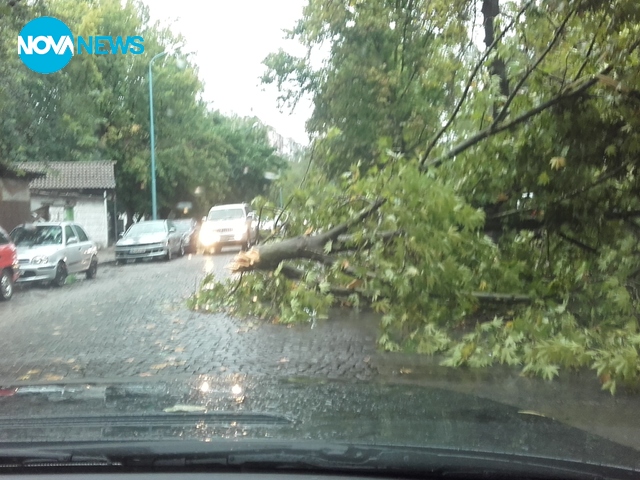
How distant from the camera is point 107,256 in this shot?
25859 millimetres

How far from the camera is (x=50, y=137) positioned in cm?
1919

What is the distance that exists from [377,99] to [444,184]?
5.20m

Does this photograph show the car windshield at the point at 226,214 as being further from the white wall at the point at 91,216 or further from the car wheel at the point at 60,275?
the white wall at the point at 91,216

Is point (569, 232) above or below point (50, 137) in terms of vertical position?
below

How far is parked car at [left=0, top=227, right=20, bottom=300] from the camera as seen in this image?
14844 mm

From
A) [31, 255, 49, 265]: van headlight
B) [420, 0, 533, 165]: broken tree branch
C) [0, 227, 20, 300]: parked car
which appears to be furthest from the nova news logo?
[420, 0, 533, 165]: broken tree branch

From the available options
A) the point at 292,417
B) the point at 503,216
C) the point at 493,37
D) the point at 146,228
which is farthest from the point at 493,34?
the point at 146,228

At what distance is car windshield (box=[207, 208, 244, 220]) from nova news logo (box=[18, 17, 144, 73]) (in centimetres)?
537

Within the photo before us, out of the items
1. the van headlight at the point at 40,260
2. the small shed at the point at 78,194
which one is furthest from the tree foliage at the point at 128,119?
the van headlight at the point at 40,260

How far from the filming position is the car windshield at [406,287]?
11.9 ft

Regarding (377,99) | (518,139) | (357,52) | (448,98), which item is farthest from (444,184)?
(357,52)

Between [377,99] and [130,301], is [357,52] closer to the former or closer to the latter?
[377,99]

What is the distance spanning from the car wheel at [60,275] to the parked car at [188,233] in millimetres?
7306

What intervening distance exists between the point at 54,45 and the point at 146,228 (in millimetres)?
8011
